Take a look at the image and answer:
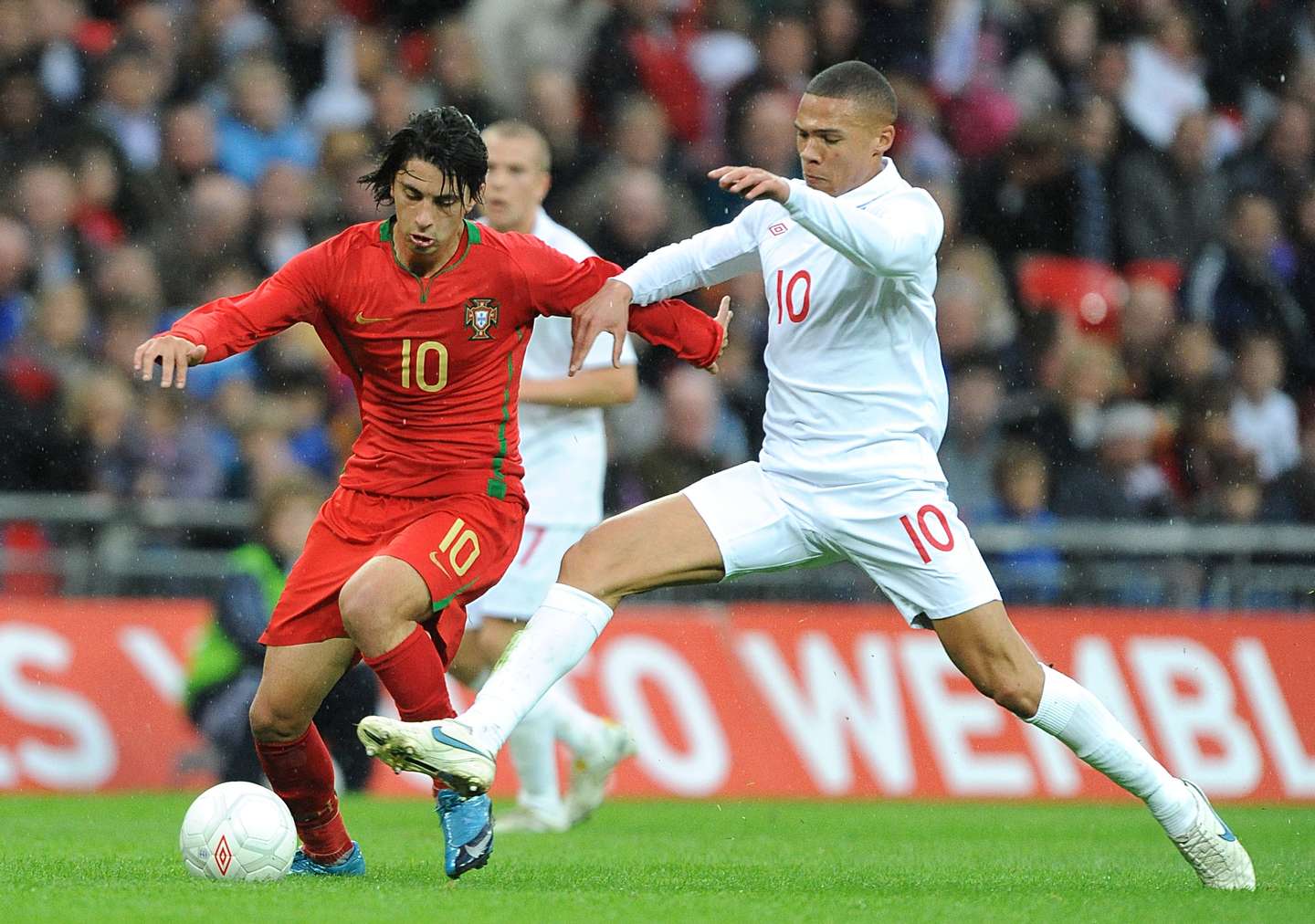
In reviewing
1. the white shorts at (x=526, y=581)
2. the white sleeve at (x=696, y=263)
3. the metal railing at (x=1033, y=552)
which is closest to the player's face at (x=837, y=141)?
the white sleeve at (x=696, y=263)

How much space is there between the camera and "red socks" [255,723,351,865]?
5809mm

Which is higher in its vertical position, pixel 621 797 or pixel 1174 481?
pixel 1174 481

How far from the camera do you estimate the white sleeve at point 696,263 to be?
6.11 metres

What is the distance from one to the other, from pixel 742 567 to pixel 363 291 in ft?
4.53

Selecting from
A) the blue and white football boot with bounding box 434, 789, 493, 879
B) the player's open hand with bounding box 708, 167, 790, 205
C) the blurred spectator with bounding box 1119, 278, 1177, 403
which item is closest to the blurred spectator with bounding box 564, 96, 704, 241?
the blurred spectator with bounding box 1119, 278, 1177, 403

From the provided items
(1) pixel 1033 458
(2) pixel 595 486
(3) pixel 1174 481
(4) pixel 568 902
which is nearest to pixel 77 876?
(4) pixel 568 902

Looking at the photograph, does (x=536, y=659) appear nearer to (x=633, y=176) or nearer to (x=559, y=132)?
(x=633, y=176)

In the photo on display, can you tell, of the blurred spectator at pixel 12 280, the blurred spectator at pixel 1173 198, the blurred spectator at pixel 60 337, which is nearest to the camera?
the blurred spectator at pixel 60 337

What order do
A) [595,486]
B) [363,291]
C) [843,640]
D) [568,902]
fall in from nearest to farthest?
[568,902]
[363,291]
[595,486]
[843,640]

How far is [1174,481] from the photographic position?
12.3 meters

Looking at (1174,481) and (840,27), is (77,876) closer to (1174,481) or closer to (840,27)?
(1174,481)

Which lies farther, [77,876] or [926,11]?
[926,11]

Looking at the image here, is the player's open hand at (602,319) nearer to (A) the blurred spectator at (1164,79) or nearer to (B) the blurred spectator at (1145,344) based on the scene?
(B) the blurred spectator at (1145,344)

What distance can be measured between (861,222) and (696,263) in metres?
0.75
